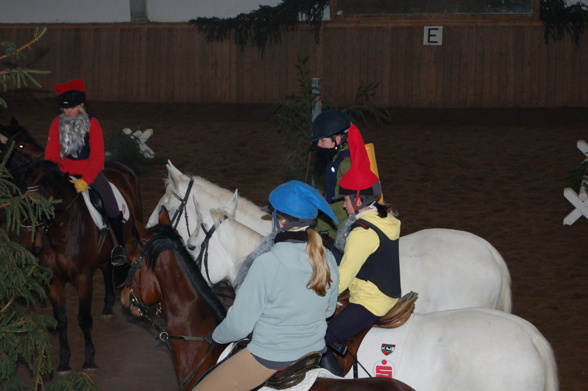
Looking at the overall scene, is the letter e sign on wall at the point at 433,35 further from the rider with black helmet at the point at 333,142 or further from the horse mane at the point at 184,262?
the horse mane at the point at 184,262

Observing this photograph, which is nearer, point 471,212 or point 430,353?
point 430,353

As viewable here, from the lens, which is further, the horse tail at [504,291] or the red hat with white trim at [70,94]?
the red hat with white trim at [70,94]

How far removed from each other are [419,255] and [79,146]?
3.62 m

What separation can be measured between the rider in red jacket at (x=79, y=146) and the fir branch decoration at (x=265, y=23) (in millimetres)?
10527

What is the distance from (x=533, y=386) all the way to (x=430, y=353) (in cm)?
59

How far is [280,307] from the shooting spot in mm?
3057

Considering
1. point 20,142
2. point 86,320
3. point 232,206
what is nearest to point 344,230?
point 232,206

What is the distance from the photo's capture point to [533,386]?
3609 mm

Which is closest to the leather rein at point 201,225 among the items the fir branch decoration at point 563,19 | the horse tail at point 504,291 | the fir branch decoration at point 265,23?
the horse tail at point 504,291

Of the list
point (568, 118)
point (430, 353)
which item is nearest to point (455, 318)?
point (430, 353)

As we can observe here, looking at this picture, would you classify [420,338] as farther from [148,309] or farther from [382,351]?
[148,309]

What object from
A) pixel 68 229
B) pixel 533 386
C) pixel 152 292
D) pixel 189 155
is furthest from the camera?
pixel 189 155

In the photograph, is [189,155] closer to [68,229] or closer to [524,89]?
[68,229]

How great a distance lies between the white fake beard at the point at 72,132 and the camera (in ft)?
21.1
